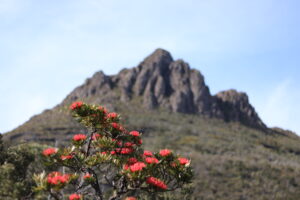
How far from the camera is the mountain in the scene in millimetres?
60031

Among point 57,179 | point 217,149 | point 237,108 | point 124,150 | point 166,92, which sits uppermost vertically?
point 166,92

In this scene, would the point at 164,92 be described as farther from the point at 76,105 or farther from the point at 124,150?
the point at 76,105

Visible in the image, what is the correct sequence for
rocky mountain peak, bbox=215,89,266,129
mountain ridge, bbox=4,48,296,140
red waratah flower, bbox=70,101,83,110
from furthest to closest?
rocky mountain peak, bbox=215,89,266,129 → mountain ridge, bbox=4,48,296,140 → red waratah flower, bbox=70,101,83,110

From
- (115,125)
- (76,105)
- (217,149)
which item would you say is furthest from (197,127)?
(76,105)

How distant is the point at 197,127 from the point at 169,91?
26.4 m

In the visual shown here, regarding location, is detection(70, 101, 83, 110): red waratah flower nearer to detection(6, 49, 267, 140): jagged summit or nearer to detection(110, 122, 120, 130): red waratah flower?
detection(110, 122, 120, 130): red waratah flower

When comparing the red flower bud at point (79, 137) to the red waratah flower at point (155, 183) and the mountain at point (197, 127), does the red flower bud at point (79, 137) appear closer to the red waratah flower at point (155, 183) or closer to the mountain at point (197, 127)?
the red waratah flower at point (155, 183)

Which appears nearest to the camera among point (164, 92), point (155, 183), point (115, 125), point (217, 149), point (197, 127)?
point (155, 183)

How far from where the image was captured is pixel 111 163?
6449mm

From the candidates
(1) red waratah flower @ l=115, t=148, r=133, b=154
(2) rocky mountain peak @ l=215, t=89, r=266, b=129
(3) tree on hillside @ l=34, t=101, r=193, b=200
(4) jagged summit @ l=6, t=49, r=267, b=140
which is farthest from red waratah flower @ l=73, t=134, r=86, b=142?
(2) rocky mountain peak @ l=215, t=89, r=266, b=129

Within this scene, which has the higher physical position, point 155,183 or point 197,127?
point 197,127

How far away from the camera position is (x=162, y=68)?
14238 cm

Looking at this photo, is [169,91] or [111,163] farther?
[169,91]

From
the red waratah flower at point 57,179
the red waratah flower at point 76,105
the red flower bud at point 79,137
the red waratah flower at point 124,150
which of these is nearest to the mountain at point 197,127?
the red waratah flower at point 124,150
